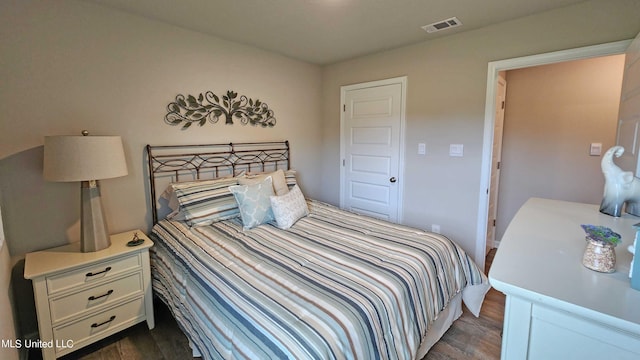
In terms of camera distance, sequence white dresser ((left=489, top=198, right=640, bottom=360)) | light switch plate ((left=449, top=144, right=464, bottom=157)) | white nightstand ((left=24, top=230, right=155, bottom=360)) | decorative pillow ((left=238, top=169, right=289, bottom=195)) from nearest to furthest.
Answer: white dresser ((left=489, top=198, right=640, bottom=360)), white nightstand ((left=24, top=230, right=155, bottom=360)), decorative pillow ((left=238, top=169, right=289, bottom=195)), light switch plate ((left=449, top=144, right=464, bottom=157))

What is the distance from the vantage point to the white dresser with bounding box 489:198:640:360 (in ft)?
2.49

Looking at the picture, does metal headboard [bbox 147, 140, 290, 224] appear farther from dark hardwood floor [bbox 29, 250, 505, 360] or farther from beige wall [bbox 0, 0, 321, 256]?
dark hardwood floor [bbox 29, 250, 505, 360]

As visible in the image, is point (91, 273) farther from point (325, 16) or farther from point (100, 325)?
point (325, 16)

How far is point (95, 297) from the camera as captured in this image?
6.20 feet

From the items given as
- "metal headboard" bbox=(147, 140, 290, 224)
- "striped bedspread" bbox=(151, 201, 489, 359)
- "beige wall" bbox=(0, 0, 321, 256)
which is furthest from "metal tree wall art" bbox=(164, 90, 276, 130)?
"striped bedspread" bbox=(151, 201, 489, 359)

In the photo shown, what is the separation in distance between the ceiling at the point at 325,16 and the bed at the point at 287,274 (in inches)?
43.3

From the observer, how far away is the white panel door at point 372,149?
3.34 m

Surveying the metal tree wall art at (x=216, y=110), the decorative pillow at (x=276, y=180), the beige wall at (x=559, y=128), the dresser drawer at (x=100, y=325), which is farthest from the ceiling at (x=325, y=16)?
the dresser drawer at (x=100, y=325)

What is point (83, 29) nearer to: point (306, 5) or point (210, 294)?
point (306, 5)

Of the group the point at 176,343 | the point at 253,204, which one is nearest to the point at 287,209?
the point at 253,204

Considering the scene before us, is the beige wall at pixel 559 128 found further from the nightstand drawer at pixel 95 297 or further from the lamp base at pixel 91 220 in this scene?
the lamp base at pixel 91 220

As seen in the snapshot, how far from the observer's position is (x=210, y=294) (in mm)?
1546

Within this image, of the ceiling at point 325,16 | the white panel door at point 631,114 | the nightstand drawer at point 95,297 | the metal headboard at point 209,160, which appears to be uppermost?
the ceiling at point 325,16

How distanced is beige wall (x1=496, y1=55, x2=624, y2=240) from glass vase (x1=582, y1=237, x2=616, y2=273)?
2899 mm
